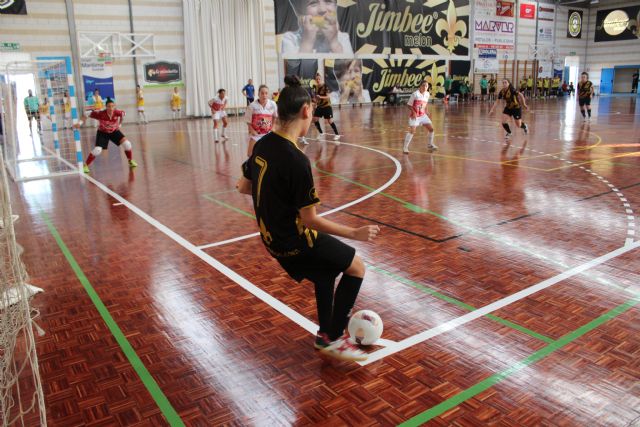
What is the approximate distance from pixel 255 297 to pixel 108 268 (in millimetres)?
1990

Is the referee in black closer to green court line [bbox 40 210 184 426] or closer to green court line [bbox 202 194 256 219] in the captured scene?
green court line [bbox 40 210 184 426]

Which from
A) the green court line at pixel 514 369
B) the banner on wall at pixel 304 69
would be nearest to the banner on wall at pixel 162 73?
the banner on wall at pixel 304 69

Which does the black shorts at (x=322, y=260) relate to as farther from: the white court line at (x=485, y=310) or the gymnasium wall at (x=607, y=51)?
the gymnasium wall at (x=607, y=51)

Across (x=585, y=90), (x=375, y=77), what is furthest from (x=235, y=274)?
(x=375, y=77)

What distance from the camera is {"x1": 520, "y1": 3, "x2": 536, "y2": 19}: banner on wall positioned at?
41719 millimetres

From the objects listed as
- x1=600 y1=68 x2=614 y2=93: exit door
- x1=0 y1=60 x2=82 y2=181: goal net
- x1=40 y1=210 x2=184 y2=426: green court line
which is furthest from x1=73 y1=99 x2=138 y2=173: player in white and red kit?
x1=600 y1=68 x2=614 y2=93: exit door

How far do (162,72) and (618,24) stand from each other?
41.4m

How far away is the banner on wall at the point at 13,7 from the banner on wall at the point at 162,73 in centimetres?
563

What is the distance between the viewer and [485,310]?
442 centimetres

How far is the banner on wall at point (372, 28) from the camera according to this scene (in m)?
30.1

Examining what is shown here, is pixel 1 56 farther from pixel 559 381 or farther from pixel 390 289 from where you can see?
pixel 559 381

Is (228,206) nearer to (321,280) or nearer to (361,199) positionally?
(361,199)

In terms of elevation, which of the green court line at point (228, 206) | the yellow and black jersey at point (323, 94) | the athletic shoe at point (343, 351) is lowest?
the athletic shoe at point (343, 351)

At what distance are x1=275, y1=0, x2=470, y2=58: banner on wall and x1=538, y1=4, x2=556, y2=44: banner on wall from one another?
30.3 ft
